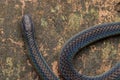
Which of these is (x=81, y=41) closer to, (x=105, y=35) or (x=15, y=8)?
(x=105, y=35)

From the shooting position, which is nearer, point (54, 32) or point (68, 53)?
point (68, 53)

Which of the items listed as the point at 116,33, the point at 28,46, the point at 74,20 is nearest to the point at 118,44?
the point at 116,33

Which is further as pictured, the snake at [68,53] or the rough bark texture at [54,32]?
the rough bark texture at [54,32]

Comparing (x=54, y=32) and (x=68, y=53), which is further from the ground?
(x=54, y=32)

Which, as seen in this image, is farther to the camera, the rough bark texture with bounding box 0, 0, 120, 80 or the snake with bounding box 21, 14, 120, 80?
the rough bark texture with bounding box 0, 0, 120, 80
